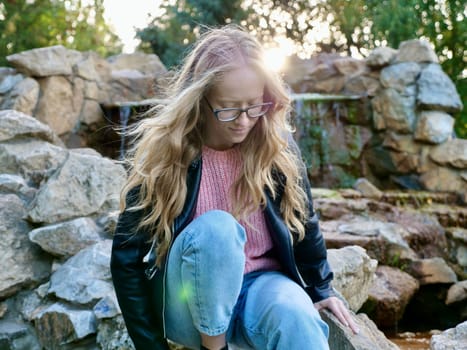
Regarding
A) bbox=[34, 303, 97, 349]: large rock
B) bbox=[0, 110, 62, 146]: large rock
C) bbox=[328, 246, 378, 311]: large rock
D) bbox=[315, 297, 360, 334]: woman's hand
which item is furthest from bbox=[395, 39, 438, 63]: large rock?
bbox=[34, 303, 97, 349]: large rock

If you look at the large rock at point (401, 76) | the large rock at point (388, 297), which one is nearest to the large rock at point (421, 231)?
the large rock at point (388, 297)

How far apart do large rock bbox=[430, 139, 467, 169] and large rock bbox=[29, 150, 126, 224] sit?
5468 millimetres

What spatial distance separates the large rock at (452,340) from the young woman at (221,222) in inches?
18.7

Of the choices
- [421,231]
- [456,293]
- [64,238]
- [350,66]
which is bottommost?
[456,293]

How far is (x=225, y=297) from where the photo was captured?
1616 millimetres

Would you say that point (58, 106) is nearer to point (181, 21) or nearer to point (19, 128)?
point (19, 128)

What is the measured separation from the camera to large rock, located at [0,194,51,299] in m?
2.58

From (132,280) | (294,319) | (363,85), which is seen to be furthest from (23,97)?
(294,319)

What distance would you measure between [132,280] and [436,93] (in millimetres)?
6664

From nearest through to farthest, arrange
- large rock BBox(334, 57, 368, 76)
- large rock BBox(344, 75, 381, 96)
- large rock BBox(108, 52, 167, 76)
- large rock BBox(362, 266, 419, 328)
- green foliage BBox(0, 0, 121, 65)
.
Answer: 1. large rock BBox(362, 266, 419, 328)
2. large rock BBox(344, 75, 381, 96)
3. large rock BBox(334, 57, 368, 76)
4. large rock BBox(108, 52, 167, 76)
5. green foliage BBox(0, 0, 121, 65)

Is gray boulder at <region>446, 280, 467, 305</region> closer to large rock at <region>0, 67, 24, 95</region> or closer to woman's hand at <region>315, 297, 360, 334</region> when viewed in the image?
woman's hand at <region>315, 297, 360, 334</region>

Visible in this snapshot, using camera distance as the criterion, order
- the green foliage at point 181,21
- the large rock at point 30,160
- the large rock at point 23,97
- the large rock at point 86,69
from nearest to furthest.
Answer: the large rock at point 30,160
the large rock at point 23,97
the large rock at point 86,69
the green foliage at point 181,21

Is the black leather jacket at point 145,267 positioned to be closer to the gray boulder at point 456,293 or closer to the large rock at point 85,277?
the large rock at point 85,277

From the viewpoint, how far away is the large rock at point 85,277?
2430 millimetres
